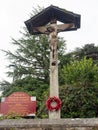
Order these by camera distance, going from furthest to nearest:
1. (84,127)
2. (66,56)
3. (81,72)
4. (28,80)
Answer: (66,56)
(28,80)
(81,72)
(84,127)

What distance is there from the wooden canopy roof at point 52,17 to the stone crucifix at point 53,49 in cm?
15

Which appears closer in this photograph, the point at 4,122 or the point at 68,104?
the point at 4,122

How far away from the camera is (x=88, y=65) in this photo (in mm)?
17219

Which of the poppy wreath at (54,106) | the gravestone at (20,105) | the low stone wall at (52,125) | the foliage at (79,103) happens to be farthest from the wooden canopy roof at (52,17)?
the low stone wall at (52,125)

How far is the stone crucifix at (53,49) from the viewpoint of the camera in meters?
10.2

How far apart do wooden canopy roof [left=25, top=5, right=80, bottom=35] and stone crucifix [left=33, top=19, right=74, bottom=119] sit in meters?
0.15

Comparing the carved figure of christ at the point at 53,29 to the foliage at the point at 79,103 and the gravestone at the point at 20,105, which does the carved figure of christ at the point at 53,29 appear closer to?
the gravestone at the point at 20,105

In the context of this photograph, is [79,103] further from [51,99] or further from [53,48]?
[51,99]

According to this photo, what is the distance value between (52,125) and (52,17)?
4.71m

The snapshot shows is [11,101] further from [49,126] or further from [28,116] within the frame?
[49,126]

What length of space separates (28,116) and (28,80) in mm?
10306

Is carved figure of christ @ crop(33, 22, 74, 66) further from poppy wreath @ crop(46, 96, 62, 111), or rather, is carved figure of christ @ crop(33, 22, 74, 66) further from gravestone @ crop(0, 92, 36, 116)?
gravestone @ crop(0, 92, 36, 116)

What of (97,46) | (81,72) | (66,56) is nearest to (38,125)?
(81,72)

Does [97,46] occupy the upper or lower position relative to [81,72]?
upper
